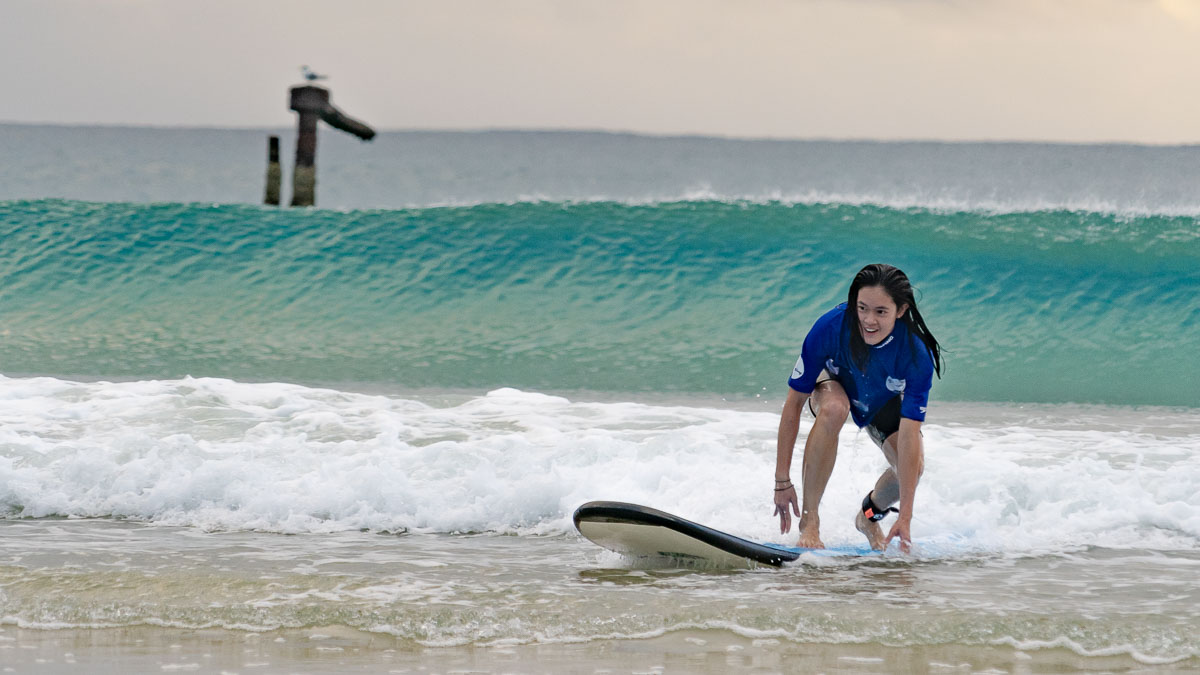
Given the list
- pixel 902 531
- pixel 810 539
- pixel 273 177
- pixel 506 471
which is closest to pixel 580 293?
pixel 273 177

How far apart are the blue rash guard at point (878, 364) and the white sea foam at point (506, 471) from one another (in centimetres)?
80

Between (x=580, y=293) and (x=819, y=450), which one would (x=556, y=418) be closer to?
(x=819, y=450)

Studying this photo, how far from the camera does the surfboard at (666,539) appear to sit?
14.6 ft

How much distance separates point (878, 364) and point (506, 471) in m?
2.02

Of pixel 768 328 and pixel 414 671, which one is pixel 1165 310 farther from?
pixel 414 671

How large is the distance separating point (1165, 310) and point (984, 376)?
378cm

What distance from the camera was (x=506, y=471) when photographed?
19.2 feet

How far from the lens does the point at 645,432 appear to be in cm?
664

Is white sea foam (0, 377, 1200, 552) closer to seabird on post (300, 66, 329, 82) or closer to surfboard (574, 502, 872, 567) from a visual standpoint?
surfboard (574, 502, 872, 567)

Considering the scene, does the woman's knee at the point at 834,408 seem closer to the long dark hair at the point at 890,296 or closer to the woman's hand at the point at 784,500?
the long dark hair at the point at 890,296

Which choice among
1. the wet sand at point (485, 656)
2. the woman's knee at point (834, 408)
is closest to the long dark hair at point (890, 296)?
the woman's knee at point (834, 408)

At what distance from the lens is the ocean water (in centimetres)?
407

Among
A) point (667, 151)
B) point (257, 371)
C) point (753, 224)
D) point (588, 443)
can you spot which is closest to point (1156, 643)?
point (588, 443)

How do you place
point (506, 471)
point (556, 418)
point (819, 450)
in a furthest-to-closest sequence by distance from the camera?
point (556, 418), point (506, 471), point (819, 450)
